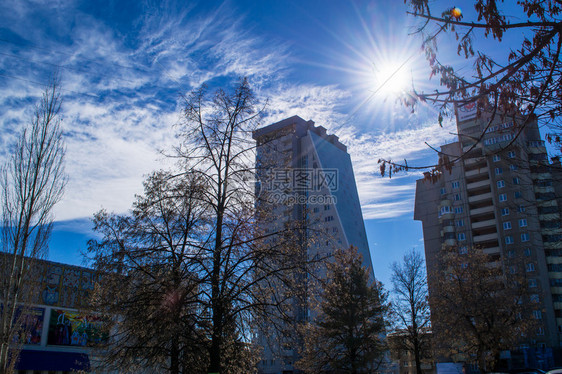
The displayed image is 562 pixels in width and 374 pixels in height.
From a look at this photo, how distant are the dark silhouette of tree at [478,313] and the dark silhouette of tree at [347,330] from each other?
11.2ft

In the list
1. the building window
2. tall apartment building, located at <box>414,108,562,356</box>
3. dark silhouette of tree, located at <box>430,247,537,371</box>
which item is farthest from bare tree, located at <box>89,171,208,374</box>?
the building window

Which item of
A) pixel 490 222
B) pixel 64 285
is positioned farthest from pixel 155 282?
pixel 490 222

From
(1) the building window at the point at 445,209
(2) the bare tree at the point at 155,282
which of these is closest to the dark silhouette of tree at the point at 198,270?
(2) the bare tree at the point at 155,282

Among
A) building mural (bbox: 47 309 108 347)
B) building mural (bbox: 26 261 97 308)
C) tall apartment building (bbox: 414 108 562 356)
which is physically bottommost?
building mural (bbox: 47 309 108 347)

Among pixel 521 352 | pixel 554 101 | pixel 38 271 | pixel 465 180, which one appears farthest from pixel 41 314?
pixel 465 180

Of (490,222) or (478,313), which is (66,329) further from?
(490,222)

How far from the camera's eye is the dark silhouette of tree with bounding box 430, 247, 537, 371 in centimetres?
2108

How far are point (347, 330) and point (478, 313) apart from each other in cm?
693

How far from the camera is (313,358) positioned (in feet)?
75.0

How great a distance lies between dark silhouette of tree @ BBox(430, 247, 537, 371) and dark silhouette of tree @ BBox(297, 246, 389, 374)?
3.43 meters

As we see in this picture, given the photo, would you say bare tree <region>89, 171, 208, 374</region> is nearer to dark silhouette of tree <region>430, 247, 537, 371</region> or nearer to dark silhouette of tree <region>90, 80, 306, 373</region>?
dark silhouette of tree <region>90, 80, 306, 373</region>

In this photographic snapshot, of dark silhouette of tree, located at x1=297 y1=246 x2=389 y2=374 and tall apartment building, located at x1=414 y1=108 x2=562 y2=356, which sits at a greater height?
tall apartment building, located at x1=414 y1=108 x2=562 y2=356

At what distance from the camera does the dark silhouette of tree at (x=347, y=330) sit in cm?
2183

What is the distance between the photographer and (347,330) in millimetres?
22656
